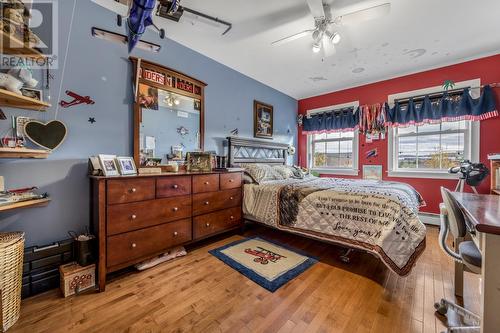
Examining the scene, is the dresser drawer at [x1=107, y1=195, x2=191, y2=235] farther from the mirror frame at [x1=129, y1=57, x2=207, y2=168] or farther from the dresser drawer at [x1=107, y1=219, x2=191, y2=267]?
the mirror frame at [x1=129, y1=57, x2=207, y2=168]

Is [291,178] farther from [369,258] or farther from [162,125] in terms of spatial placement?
[162,125]

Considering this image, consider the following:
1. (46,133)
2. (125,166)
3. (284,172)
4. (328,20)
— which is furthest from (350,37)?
(46,133)

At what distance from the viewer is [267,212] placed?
9.01 feet

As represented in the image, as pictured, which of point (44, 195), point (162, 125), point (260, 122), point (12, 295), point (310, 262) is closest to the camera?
point (12, 295)

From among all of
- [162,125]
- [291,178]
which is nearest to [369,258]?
[291,178]

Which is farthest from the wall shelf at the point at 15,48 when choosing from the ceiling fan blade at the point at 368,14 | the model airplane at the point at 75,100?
the ceiling fan blade at the point at 368,14

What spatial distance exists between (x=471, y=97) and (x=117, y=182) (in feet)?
16.2

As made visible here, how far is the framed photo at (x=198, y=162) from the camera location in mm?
2649

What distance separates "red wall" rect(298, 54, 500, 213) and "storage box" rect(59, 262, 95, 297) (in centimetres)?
458

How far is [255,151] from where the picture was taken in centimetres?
403

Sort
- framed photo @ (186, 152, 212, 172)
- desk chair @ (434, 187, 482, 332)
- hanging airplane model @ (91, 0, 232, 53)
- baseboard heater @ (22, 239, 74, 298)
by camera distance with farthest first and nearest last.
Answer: framed photo @ (186, 152, 212, 172) < baseboard heater @ (22, 239, 74, 298) < hanging airplane model @ (91, 0, 232, 53) < desk chair @ (434, 187, 482, 332)

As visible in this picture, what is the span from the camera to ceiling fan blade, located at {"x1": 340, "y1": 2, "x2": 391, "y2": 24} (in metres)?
1.82

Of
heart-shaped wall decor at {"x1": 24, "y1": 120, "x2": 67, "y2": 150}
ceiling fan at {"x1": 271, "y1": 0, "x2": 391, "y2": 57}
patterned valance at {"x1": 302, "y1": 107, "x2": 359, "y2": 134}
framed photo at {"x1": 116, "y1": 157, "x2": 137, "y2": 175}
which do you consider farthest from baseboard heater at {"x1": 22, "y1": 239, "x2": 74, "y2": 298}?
patterned valance at {"x1": 302, "y1": 107, "x2": 359, "y2": 134}

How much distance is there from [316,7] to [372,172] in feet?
10.9
